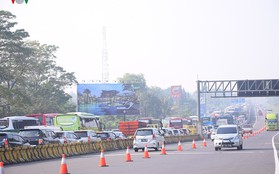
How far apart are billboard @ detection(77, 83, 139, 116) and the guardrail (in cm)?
3196

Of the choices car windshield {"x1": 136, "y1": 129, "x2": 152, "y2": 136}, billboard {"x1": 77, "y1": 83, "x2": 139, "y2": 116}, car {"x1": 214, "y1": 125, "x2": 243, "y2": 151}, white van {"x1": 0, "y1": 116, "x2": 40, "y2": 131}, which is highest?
billboard {"x1": 77, "y1": 83, "x2": 139, "y2": 116}

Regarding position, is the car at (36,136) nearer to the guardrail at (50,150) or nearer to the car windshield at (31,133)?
the car windshield at (31,133)

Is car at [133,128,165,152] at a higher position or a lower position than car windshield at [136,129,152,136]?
lower

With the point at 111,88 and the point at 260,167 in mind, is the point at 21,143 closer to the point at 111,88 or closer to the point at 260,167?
the point at 260,167

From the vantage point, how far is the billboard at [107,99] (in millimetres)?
80250

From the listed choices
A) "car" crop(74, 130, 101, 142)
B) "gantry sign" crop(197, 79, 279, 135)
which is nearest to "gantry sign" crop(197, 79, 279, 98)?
"gantry sign" crop(197, 79, 279, 135)

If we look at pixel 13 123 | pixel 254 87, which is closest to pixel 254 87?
pixel 254 87

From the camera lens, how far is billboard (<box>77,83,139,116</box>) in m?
80.2

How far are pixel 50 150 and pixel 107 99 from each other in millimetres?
45496

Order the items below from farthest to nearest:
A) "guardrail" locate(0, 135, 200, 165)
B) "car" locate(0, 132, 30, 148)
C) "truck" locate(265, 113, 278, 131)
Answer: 1. "truck" locate(265, 113, 278, 131)
2. "car" locate(0, 132, 30, 148)
3. "guardrail" locate(0, 135, 200, 165)

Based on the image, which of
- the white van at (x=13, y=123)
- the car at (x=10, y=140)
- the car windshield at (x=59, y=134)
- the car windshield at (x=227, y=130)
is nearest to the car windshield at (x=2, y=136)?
the car at (x=10, y=140)

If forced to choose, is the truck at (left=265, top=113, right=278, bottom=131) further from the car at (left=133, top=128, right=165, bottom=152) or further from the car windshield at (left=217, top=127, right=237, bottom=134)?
the car at (left=133, top=128, right=165, bottom=152)

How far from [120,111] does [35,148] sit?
48.0m

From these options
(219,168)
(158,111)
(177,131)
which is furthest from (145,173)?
(158,111)
